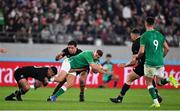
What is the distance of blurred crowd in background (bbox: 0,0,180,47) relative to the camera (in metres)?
32.9

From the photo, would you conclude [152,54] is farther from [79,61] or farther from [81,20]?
[81,20]

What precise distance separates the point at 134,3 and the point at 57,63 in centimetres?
797

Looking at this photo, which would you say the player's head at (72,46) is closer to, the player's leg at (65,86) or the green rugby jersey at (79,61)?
the green rugby jersey at (79,61)

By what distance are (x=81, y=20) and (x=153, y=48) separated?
15.5 m

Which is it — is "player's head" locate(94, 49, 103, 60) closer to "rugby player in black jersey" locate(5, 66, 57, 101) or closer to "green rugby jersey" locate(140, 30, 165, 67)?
"rugby player in black jersey" locate(5, 66, 57, 101)

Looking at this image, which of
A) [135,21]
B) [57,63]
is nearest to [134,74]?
[57,63]

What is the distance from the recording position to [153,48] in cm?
1878

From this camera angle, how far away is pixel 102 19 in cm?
3522

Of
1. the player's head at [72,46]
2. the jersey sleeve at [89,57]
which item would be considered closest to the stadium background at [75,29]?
the player's head at [72,46]

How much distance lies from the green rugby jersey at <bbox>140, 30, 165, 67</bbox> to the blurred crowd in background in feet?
46.6

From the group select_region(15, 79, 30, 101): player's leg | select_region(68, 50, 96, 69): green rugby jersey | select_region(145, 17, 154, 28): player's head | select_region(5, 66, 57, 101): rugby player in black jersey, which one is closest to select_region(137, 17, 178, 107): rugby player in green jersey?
select_region(145, 17, 154, 28): player's head

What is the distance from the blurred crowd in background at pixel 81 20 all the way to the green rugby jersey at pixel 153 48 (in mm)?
14194

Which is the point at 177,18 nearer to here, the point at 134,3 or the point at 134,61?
the point at 134,3

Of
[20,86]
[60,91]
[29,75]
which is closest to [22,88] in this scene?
[20,86]
